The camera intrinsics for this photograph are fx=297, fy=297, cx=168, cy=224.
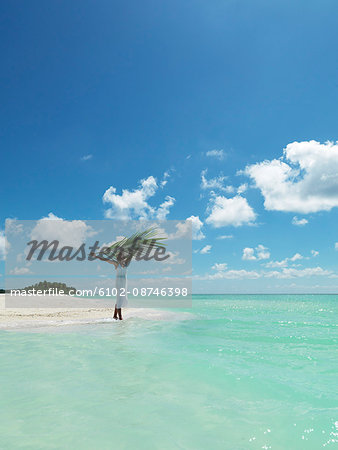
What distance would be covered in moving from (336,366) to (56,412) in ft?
21.9

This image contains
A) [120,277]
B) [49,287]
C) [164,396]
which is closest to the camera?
[164,396]

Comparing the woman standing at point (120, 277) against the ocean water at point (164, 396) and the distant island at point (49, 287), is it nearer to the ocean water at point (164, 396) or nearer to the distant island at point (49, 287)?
the ocean water at point (164, 396)

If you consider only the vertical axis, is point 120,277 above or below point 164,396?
above

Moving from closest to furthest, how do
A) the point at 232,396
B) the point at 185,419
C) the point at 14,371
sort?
1. the point at 185,419
2. the point at 232,396
3. the point at 14,371

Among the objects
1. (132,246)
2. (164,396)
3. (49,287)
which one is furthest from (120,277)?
(49,287)

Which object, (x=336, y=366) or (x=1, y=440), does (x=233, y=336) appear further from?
(x=1, y=440)

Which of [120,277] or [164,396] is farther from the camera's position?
[120,277]

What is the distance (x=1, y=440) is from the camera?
355cm

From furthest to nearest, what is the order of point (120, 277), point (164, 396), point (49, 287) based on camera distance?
point (49, 287) → point (120, 277) → point (164, 396)

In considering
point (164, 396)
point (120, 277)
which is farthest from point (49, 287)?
point (164, 396)

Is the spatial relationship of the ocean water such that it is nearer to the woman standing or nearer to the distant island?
the woman standing

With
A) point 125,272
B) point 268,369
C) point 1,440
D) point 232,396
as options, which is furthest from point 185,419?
point 125,272

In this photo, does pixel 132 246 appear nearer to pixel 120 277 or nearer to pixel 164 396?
pixel 120 277

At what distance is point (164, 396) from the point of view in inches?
200
